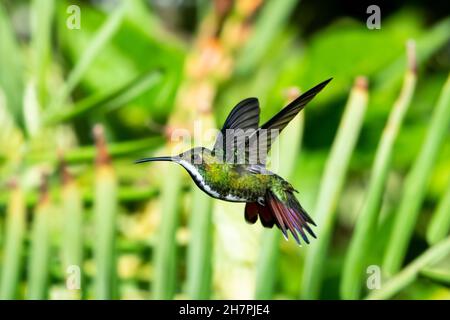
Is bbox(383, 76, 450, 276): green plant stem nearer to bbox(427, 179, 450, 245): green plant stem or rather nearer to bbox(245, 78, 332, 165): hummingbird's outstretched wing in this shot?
bbox(427, 179, 450, 245): green plant stem

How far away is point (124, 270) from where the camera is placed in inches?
23.2

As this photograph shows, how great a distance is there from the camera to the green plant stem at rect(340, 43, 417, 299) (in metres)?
0.38

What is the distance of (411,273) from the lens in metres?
0.42

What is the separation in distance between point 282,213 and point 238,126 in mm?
31

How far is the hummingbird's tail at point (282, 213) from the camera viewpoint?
0.22 m

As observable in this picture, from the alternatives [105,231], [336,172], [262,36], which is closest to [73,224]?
[105,231]

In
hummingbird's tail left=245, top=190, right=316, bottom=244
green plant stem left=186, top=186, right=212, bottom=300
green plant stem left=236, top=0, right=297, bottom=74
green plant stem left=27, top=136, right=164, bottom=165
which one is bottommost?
A: hummingbird's tail left=245, top=190, right=316, bottom=244

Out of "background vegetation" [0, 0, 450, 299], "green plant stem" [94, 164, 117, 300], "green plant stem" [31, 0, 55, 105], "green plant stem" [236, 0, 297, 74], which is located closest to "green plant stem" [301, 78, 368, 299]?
"background vegetation" [0, 0, 450, 299]

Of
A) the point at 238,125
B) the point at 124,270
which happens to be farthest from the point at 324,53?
the point at 238,125

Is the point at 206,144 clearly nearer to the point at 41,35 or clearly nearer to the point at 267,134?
the point at 267,134

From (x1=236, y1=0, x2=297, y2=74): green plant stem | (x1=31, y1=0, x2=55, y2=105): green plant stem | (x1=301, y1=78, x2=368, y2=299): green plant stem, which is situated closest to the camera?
(x1=301, y1=78, x2=368, y2=299): green plant stem

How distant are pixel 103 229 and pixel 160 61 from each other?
0.87ft

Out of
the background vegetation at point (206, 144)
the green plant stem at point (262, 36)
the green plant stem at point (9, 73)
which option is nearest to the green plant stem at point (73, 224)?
the background vegetation at point (206, 144)
